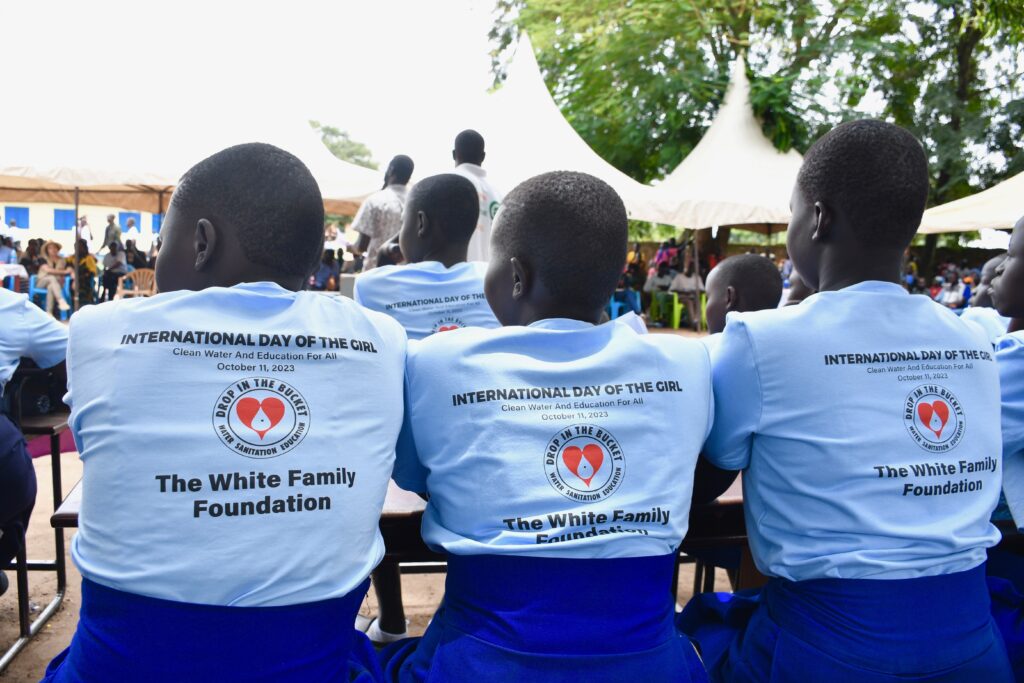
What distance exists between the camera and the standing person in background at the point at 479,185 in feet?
18.0

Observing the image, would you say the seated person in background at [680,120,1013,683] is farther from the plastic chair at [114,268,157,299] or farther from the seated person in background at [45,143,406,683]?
the plastic chair at [114,268,157,299]

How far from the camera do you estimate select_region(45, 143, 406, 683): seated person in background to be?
1.27 m

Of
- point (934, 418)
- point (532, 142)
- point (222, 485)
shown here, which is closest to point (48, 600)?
point (222, 485)

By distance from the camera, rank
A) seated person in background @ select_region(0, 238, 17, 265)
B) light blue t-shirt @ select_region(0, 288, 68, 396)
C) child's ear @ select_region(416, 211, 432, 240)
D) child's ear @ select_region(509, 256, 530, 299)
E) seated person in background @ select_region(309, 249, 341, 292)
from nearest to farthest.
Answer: child's ear @ select_region(509, 256, 530, 299)
light blue t-shirt @ select_region(0, 288, 68, 396)
child's ear @ select_region(416, 211, 432, 240)
seated person in background @ select_region(0, 238, 17, 265)
seated person in background @ select_region(309, 249, 341, 292)

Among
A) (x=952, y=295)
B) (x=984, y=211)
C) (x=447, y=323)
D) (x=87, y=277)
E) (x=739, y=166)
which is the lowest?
(x=87, y=277)

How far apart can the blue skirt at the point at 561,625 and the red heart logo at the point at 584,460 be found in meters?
0.14

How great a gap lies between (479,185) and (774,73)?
13.1 metres

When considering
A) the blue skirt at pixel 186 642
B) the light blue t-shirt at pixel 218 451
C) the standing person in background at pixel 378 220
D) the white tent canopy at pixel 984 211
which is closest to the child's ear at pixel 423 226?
the standing person in background at pixel 378 220

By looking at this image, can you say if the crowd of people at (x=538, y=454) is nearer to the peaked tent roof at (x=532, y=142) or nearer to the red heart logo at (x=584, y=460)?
the red heart logo at (x=584, y=460)

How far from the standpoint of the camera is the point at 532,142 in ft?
37.6

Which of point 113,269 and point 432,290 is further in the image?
point 113,269

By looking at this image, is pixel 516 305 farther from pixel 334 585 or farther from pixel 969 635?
pixel 969 635

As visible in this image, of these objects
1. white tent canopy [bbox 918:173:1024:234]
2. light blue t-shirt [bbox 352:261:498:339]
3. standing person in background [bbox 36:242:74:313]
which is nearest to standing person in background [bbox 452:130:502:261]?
light blue t-shirt [bbox 352:261:498:339]

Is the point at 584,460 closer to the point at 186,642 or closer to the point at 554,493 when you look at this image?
the point at 554,493
